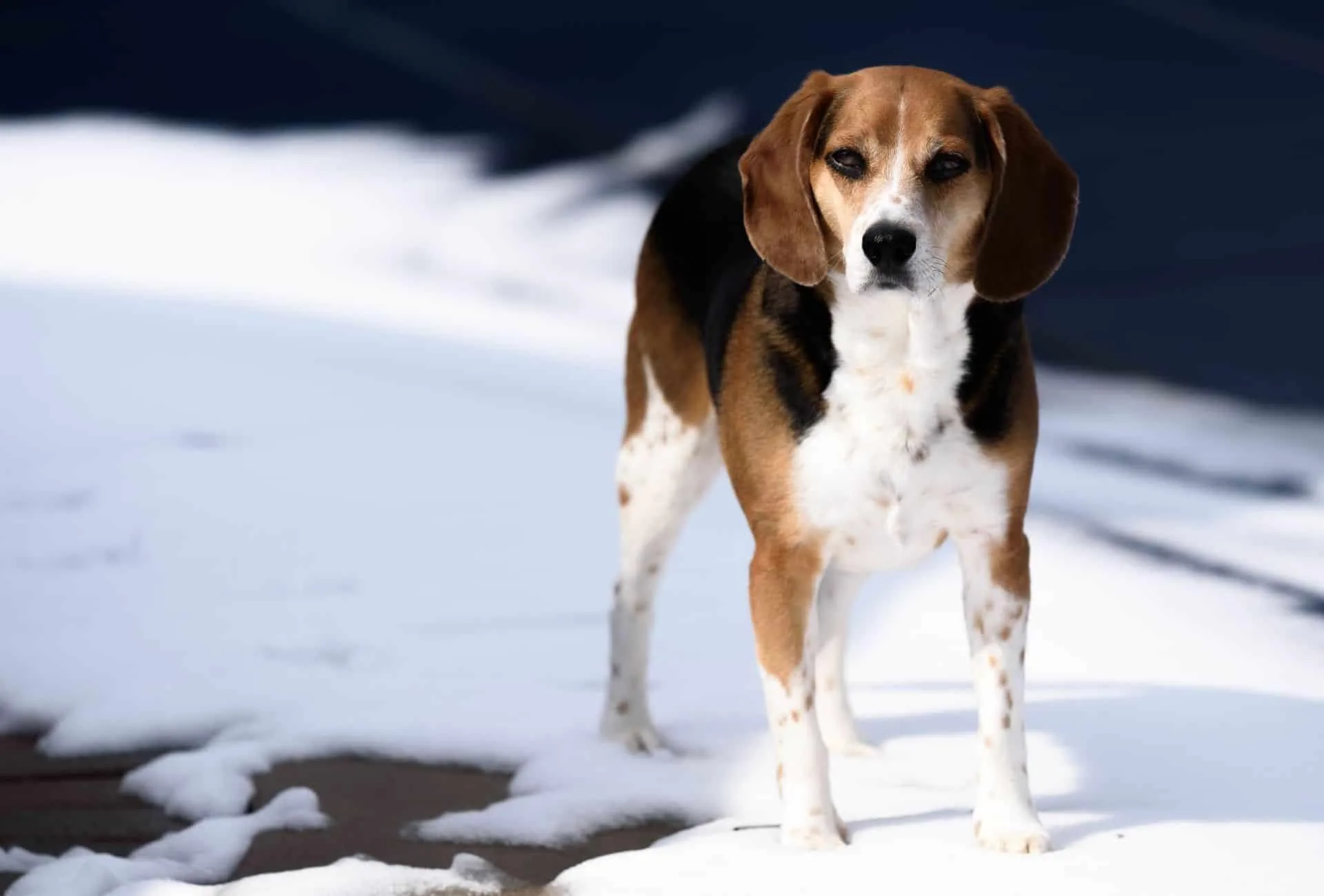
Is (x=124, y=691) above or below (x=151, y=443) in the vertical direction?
below

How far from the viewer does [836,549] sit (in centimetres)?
294

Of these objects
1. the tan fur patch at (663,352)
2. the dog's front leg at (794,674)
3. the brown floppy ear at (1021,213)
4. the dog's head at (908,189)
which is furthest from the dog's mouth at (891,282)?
the tan fur patch at (663,352)

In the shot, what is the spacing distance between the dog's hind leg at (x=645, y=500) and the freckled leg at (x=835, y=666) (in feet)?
1.01

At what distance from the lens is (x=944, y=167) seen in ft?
8.89

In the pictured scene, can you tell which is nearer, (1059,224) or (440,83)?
(1059,224)

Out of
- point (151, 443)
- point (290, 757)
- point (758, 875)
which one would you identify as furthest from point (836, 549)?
point (151, 443)

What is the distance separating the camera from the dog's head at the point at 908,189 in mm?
2668

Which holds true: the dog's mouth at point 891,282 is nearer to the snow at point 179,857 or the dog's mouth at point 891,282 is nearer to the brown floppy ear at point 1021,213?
the brown floppy ear at point 1021,213

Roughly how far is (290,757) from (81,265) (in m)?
4.01

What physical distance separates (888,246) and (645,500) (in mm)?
1023

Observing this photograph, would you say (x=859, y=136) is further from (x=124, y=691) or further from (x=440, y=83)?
(x=440, y=83)

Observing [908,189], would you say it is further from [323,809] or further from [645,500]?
[323,809]

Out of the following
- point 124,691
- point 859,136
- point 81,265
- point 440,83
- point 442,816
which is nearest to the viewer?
point 859,136

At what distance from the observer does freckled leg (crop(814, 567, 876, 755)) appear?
11.2 ft
